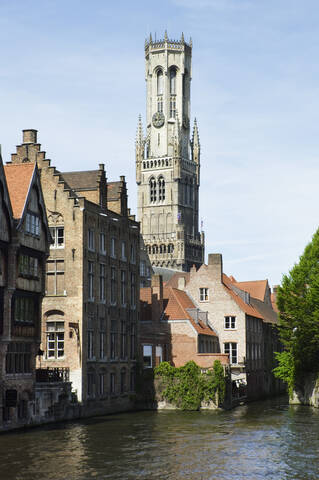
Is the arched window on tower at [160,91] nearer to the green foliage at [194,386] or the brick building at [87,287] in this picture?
the brick building at [87,287]

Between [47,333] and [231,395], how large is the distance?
689 inches

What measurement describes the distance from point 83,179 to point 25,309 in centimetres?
1761

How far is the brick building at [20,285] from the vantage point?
4600 cm

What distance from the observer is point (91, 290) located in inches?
2331

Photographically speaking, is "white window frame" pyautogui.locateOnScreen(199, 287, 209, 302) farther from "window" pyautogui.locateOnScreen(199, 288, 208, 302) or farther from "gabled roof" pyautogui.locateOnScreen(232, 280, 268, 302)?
"gabled roof" pyautogui.locateOnScreen(232, 280, 268, 302)

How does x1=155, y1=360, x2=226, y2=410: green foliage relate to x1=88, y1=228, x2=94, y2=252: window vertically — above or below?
below

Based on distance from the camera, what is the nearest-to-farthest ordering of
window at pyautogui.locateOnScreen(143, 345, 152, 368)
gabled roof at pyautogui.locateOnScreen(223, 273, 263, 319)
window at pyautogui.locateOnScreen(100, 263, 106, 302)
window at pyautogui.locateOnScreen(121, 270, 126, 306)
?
window at pyautogui.locateOnScreen(100, 263, 106, 302), window at pyautogui.locateOnScreen(121, 270, 126, 306), window at pyautogui.locateOnScreen(143, 345, 152, 368), gabled roof at pyautogui.locateOnScreen(223, 273, 263, 319)

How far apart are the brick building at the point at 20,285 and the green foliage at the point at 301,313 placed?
2349cm

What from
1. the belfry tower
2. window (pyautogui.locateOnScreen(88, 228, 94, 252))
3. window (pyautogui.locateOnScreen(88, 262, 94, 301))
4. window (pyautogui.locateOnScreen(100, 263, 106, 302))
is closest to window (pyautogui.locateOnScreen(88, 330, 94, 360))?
window (pyautogui.locateOnScreen(88, 262, 94, 301))

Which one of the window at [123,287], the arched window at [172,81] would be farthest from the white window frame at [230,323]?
the arched window at [172,81]

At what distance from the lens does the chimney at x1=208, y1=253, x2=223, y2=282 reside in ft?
253

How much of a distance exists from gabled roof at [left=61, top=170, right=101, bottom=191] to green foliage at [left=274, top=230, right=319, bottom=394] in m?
18.0

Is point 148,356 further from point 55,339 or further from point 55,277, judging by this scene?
point 55,277

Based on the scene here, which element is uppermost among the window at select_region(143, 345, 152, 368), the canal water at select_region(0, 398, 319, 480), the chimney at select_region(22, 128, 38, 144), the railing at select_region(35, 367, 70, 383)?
the chimney at select_region(22, 128, 38, 144)
